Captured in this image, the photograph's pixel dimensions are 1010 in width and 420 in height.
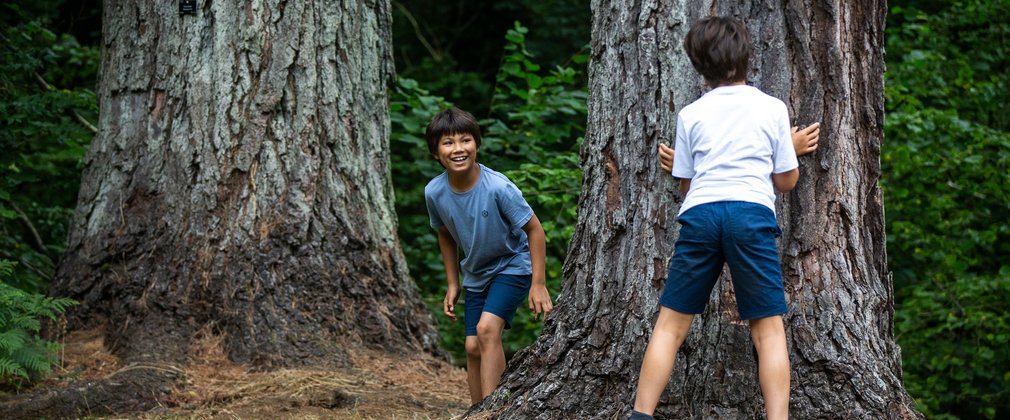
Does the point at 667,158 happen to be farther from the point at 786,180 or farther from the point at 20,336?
the point at 20,336

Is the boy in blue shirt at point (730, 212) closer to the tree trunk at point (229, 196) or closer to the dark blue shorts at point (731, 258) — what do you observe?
the dark blue shorts at point (731, 258)

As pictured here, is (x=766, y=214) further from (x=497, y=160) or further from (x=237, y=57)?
(x=497, y=160)

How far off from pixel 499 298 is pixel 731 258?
4.84ft

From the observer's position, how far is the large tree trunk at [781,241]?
358 centimetres

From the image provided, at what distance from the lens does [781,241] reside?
11.9ft

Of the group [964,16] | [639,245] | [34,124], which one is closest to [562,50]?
[964,16]

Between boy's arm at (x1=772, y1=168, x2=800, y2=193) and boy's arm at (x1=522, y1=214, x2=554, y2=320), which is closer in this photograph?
boy's arm at (x1=772, y1=168, x2=800, y2=193)

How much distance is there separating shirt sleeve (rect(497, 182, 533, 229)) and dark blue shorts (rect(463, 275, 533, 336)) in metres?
0.28

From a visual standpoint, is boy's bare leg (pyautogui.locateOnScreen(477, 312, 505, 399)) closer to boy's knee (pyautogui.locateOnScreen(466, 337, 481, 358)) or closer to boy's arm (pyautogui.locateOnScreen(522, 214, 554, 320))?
boy's knee (pyautogui.locateOnScreen(466, 337, 481, 358))

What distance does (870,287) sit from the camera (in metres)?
3.71

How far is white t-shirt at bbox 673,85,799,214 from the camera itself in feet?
11.0

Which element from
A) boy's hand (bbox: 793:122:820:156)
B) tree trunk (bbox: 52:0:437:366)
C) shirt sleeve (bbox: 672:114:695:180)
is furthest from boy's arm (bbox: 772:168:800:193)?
tree trunk (bbox: 52:0:437:366)

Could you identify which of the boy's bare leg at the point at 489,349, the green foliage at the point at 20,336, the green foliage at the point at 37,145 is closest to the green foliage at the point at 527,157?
the green foliage at the point at 37,145

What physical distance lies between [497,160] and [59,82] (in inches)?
189
